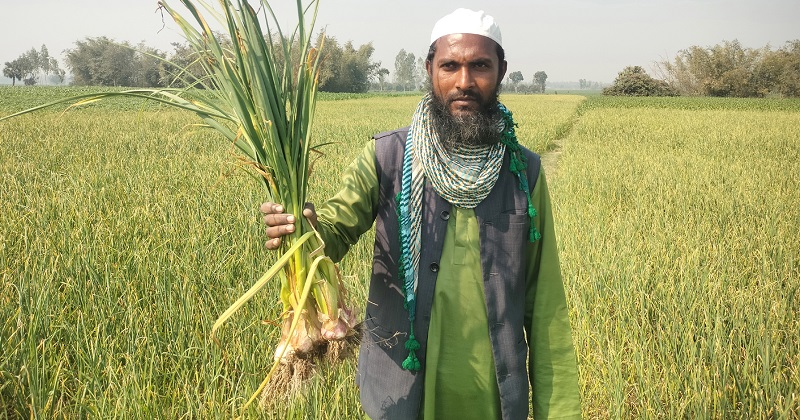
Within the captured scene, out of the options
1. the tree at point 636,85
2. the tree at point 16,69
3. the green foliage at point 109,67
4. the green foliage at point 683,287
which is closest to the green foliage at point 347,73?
the green foliage at point 109,67


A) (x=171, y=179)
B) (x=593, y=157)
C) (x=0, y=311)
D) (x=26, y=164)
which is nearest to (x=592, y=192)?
(x=593, y=157)

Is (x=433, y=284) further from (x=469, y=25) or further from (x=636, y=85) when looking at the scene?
(x=636, y=85)

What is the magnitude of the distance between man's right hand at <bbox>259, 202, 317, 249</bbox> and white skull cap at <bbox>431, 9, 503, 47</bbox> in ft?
1.96

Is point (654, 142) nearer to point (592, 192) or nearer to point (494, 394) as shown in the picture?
point (592, 192)

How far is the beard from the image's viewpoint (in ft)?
4.23

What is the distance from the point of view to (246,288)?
2.86m

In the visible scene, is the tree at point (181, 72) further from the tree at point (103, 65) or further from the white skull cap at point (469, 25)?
the tree at point (103, 65)

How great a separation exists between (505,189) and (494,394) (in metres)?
0.54

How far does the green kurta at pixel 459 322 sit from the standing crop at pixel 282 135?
0.57 feet

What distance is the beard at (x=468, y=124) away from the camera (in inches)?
50.8

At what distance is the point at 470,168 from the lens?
130 centimetres

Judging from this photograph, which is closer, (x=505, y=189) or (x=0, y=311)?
(x=505, y=189)

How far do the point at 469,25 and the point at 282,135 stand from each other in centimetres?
55

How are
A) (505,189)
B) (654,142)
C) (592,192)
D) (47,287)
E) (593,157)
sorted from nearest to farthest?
(505,189) → (47,287) → (592,192) → (593,157) → (654,142)
